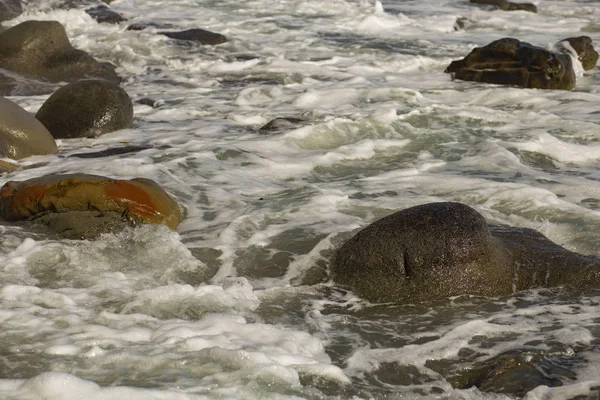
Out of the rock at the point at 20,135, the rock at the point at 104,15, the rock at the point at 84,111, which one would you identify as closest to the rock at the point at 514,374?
the rock at the point at 20,135

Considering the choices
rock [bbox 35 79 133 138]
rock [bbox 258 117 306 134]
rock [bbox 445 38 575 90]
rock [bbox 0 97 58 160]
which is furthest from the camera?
rock [bbox 445 38 575 90]

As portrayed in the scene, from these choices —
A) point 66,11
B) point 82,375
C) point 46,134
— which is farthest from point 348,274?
point 66,11

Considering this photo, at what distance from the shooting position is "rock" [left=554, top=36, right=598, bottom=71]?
1116cm

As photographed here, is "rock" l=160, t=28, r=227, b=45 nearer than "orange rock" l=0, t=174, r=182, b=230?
No

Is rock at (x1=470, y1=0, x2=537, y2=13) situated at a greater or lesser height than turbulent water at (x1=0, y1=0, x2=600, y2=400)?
greater

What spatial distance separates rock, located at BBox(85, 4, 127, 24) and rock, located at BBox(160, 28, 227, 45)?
67.9 inches

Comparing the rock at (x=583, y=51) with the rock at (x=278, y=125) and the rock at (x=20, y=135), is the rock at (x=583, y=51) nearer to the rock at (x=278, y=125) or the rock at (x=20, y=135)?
the rock at (x=278, y=125)

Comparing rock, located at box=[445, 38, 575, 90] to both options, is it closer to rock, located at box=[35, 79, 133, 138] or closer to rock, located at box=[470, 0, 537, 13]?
rock, located at box=[35, 79, 133, 138]

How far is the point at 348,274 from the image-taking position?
4.45 m

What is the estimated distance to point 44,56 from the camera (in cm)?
1019

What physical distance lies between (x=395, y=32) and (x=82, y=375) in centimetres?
1215

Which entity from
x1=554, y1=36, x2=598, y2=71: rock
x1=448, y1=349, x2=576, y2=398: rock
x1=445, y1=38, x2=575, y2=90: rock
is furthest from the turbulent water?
x1=554, y1=36, x2=598, y2=71: rock

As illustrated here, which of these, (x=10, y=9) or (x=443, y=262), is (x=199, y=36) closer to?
(x=10, y=9)

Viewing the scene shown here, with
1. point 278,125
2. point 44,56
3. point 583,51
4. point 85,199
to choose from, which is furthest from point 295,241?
point 583,51
